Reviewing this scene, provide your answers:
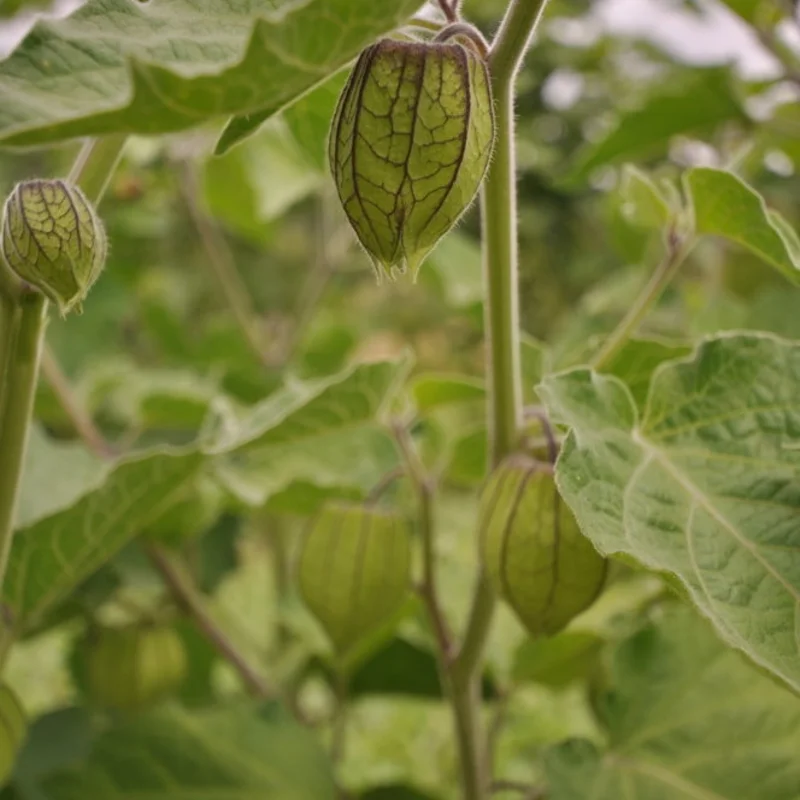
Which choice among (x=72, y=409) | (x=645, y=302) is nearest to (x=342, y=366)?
(x=72, y=409)

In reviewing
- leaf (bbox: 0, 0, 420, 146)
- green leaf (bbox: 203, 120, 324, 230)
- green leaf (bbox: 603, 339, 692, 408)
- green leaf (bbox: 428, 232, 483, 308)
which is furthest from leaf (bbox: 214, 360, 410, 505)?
green leaf (bbox: 203, 120, 324, 230)

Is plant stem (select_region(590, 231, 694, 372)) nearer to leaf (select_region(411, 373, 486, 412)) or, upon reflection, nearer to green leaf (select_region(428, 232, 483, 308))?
leaf (select_region(411, 373, 486, 412))

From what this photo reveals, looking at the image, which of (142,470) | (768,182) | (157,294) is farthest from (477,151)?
(157,294)

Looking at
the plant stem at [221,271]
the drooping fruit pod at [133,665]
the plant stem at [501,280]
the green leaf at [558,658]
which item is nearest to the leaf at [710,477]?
the plant stem at [501,280]

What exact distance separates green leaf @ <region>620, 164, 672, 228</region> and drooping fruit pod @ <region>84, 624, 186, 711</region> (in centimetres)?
51

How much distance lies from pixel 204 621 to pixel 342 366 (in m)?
0.62

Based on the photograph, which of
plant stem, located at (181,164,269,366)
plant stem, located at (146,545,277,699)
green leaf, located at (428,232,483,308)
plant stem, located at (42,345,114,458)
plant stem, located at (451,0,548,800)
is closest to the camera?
plant stem, located at (451,0,548,800)

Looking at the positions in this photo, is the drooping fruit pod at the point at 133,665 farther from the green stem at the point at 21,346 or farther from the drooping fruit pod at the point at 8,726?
the green stem at the point at 21,346

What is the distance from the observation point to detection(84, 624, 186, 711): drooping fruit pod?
2.64ft

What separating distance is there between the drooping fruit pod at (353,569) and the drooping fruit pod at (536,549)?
0.14 meters

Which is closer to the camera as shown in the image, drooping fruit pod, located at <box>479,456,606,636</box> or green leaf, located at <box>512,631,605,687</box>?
drooping fruit pod, located at <box>479,456,606,636</box>

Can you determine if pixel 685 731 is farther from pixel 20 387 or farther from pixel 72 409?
pixel 72 409

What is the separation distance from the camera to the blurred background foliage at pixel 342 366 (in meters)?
0.76

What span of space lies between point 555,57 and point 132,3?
2.74m
